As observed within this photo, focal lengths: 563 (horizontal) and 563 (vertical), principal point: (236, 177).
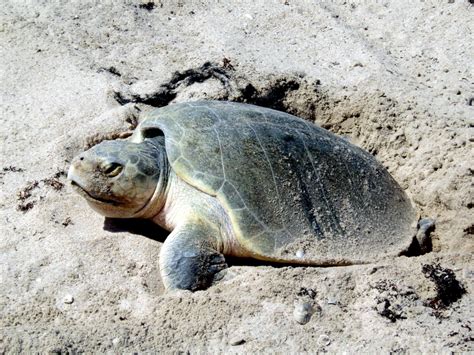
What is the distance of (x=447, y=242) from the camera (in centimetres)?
294

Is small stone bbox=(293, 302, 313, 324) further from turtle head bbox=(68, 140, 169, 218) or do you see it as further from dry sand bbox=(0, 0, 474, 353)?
turtle head bbox=(68, 140, 169, 218)

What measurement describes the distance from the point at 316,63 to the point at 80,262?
8.19 feet

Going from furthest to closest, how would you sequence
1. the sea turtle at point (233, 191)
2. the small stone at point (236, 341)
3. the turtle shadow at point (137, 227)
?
the turtle shadow at point (137, 227) < the sea turtle at point (233, 191) < the small stone at point (236, 341)

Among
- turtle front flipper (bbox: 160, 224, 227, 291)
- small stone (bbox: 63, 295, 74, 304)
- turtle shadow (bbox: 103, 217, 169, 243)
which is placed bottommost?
turtle shadow (bbox: 103, 217, 169, 243)

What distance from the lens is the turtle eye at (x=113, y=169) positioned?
2.60 meters

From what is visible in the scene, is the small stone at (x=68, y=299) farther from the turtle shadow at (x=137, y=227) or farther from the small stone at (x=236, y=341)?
the small stone at (x=236, y=341)

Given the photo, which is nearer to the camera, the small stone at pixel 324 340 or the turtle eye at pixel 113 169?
the small stone at pixel 324 340

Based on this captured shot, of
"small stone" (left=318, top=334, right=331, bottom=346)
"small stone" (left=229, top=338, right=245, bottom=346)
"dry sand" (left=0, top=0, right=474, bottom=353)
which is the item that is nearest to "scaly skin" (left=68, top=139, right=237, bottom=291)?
"dry sand" (left=0, top=0, right=474, bottom=353)

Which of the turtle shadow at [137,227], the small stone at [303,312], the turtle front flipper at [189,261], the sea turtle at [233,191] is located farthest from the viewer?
the turtle shadow at [137,227]

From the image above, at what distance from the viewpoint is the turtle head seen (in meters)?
2.59

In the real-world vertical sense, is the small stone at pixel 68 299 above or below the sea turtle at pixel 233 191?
below

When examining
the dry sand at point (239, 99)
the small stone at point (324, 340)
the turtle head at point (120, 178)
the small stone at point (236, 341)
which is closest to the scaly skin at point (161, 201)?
the turtle head at point (120, 178)

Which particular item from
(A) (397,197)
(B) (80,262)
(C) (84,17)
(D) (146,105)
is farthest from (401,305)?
(C) (84,17)

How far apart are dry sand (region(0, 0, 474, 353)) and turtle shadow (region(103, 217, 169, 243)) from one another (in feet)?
0.04
